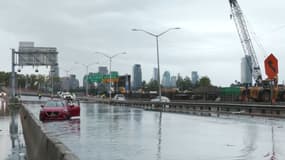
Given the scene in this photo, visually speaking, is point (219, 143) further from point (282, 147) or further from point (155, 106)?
point (155, 106)

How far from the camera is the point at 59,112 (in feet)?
119

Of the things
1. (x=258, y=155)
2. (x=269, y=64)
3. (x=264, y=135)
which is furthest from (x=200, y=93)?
(x=258, y=155)

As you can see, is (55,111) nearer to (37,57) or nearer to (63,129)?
(63,129)


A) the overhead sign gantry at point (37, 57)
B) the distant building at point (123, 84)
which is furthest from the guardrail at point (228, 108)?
the distant building at point (123, 84)

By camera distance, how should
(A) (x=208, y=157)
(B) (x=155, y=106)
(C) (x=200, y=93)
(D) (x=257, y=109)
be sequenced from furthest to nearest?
(C) (x=200, y=93) < (B) (x=155, y=106) < (D) (x=257, y=109) < (A) (x=208, y=157)

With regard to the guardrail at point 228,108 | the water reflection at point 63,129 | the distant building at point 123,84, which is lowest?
the water reflection at point 63,129

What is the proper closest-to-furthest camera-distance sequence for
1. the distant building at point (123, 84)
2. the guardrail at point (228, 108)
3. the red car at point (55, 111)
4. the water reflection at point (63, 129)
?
the water reflection at point (63, 129) → the red car at point (55, 111) → the guardrail at point (228, 108) → the distant building at point (123, 84)

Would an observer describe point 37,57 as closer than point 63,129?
No

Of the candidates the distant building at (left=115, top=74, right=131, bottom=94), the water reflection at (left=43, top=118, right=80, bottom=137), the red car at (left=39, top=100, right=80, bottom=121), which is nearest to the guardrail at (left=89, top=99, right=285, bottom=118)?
the red car at (left=39, top=100, right=80, bottom=121)

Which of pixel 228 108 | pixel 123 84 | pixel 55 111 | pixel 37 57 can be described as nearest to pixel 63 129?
pixel 55 111

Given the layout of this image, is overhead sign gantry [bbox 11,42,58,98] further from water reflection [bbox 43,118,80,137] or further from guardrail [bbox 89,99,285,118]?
water reflection [bbox 43,118,80,137]

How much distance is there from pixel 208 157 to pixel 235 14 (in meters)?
80.5

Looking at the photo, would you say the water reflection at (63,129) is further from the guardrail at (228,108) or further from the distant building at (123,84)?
the distant building at (123,84)

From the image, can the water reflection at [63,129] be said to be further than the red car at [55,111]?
No
